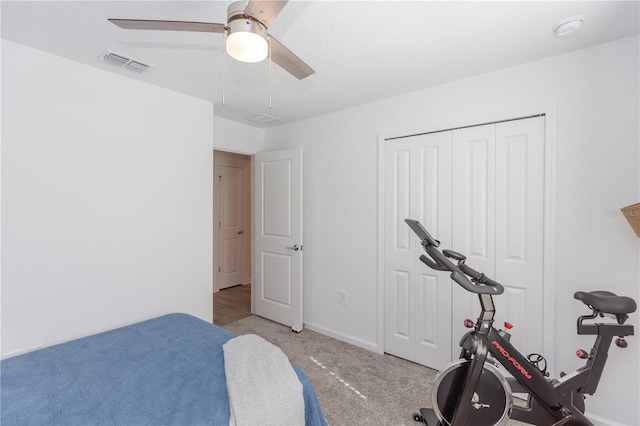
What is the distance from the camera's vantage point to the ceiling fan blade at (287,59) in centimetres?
133

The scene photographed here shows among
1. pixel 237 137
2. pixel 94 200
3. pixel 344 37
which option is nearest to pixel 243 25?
pixel 344 37

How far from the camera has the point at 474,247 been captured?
2.41m

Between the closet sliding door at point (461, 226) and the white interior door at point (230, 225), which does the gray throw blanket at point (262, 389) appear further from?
the white interior door at point (230, 225)

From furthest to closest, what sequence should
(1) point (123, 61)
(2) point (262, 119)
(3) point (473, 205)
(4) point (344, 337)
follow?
(2) point (262, 119), (4) point (344, 337), (3) point (473, 205), (1) point (123, 61)

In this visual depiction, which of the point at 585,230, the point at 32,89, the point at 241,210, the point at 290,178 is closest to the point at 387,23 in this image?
the point at 585,230

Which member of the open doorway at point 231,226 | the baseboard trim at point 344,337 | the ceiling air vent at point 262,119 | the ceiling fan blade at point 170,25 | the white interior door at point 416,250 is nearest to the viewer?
the ceiling fan blade at point 170,25

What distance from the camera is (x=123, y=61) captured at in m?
2.18

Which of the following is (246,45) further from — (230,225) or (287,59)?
(230,225)

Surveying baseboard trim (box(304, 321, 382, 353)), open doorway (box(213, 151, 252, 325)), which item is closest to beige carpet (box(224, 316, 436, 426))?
baseboard trim (box(304, 321, 382, 353))

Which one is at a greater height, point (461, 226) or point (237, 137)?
point (237, 137)

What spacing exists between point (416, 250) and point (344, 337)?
1.28 meters

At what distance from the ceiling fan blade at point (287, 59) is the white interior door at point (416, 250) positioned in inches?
59.2

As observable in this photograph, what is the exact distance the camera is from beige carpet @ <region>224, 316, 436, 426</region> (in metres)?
2.05

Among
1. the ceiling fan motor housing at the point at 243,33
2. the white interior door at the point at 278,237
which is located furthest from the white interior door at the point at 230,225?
the ceiling fan motor housing at the point at 243,33
